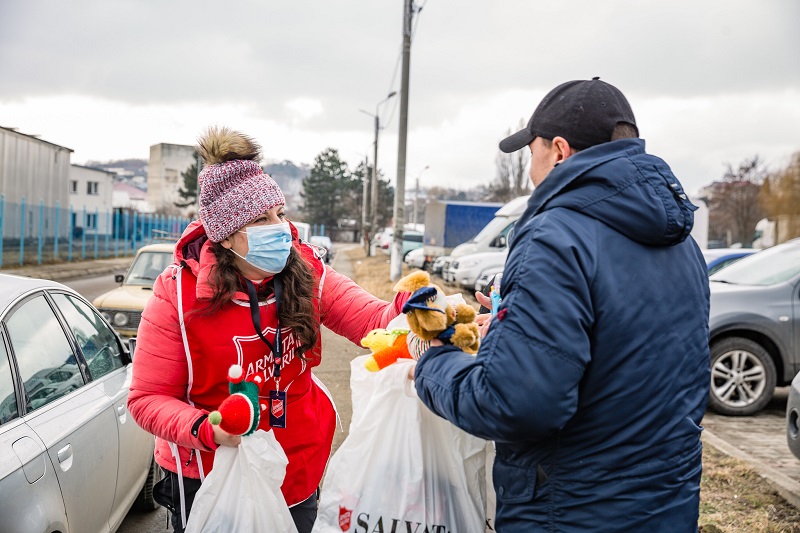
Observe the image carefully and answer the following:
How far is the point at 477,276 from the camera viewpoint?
1764cm

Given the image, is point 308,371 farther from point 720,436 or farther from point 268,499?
point 720,436

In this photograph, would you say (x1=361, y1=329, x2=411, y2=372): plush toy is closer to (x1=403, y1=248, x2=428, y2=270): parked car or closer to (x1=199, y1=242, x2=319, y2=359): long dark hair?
(x1=199, y1=242, x2=319, y2=359): long dark hair

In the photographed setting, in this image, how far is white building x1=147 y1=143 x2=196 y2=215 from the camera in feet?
267

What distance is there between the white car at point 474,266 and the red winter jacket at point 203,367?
15.2 meters

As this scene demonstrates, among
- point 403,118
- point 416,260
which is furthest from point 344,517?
point 416,260

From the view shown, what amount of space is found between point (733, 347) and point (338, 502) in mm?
5940

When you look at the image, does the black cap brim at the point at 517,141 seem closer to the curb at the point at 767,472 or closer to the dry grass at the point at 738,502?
the dry grass at the point at 738,502

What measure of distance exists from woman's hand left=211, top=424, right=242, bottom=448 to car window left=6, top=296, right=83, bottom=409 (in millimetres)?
1152

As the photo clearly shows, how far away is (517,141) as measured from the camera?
2.16 m

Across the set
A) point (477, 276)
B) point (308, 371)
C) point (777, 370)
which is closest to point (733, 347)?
point (777, 370)

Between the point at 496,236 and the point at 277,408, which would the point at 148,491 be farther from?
the point at 496,236

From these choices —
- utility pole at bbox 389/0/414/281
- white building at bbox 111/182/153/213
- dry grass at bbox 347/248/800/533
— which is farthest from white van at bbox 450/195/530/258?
white building at bbox 111/182/153/213

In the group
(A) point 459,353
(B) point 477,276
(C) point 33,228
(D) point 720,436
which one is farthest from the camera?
(C) point 33,228

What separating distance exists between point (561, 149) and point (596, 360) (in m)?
0.59
